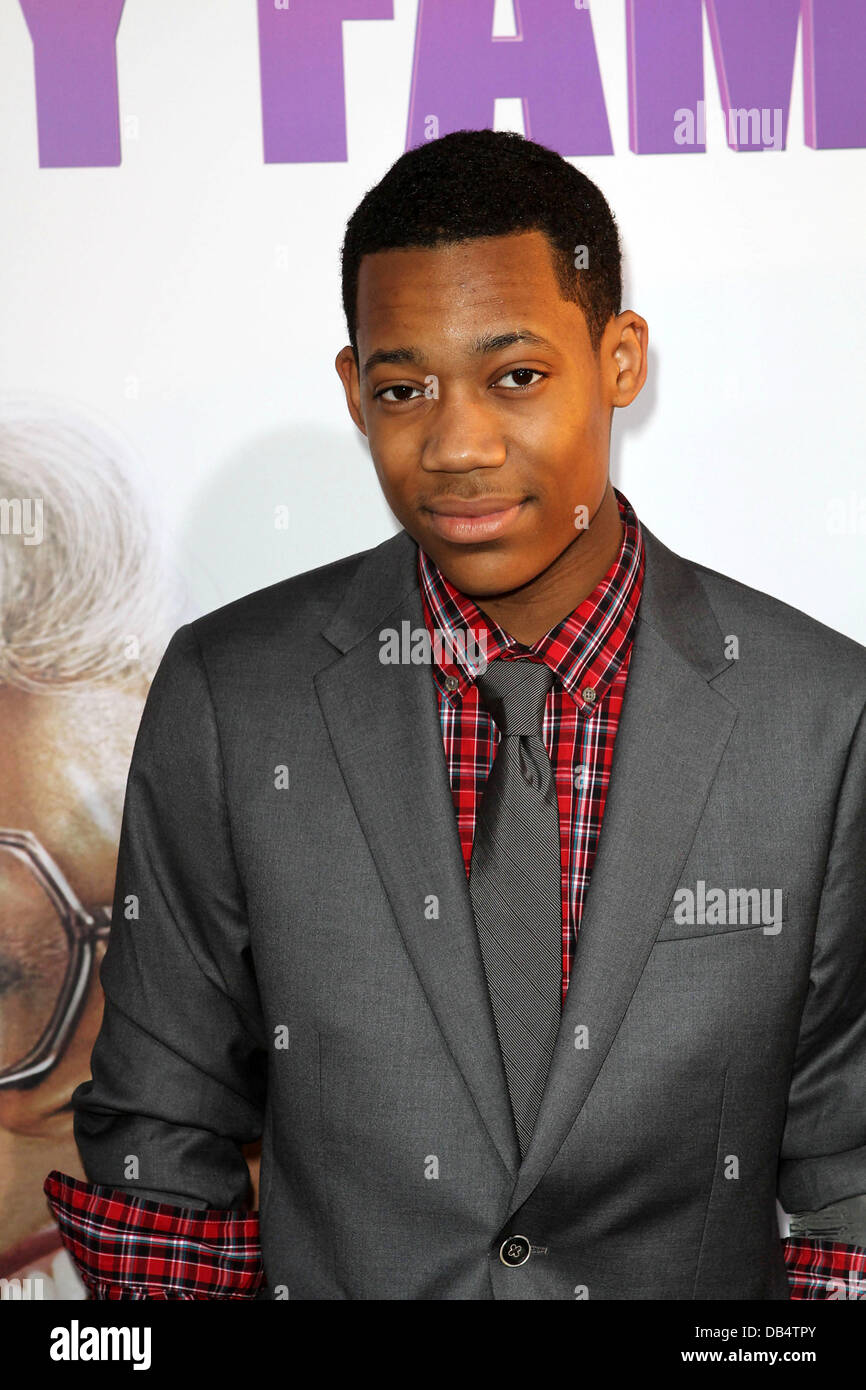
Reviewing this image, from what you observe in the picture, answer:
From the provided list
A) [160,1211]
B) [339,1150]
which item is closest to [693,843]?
[339,1150]

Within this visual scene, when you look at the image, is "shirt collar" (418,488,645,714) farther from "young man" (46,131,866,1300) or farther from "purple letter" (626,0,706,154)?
"purple letter" (626,0,706,154)

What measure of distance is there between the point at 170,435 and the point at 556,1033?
1.09 m

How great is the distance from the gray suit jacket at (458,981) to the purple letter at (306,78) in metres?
0.77

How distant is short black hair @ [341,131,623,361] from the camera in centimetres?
156

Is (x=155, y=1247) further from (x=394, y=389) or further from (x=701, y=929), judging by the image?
(x=394, y=389)

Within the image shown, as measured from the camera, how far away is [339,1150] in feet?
5.42

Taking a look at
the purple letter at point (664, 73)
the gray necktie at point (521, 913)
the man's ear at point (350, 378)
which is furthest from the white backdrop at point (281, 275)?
the gray necktie at point (521, 913)

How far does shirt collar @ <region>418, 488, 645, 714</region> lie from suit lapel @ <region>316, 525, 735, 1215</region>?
3cm

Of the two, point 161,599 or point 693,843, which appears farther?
point 161,599

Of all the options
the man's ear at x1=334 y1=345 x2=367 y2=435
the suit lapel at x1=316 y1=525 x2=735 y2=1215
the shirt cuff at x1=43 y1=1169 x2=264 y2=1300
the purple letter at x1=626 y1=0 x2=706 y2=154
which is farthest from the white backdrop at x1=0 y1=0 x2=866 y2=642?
the shirt cuff at x1=43 y1=1169 x2=264 y2=1300

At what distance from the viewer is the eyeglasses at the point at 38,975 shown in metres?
2.14

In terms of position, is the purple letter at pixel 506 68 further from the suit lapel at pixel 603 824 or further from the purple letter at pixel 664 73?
the suit lapel at pixel 603 824

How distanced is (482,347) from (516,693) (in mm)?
426
